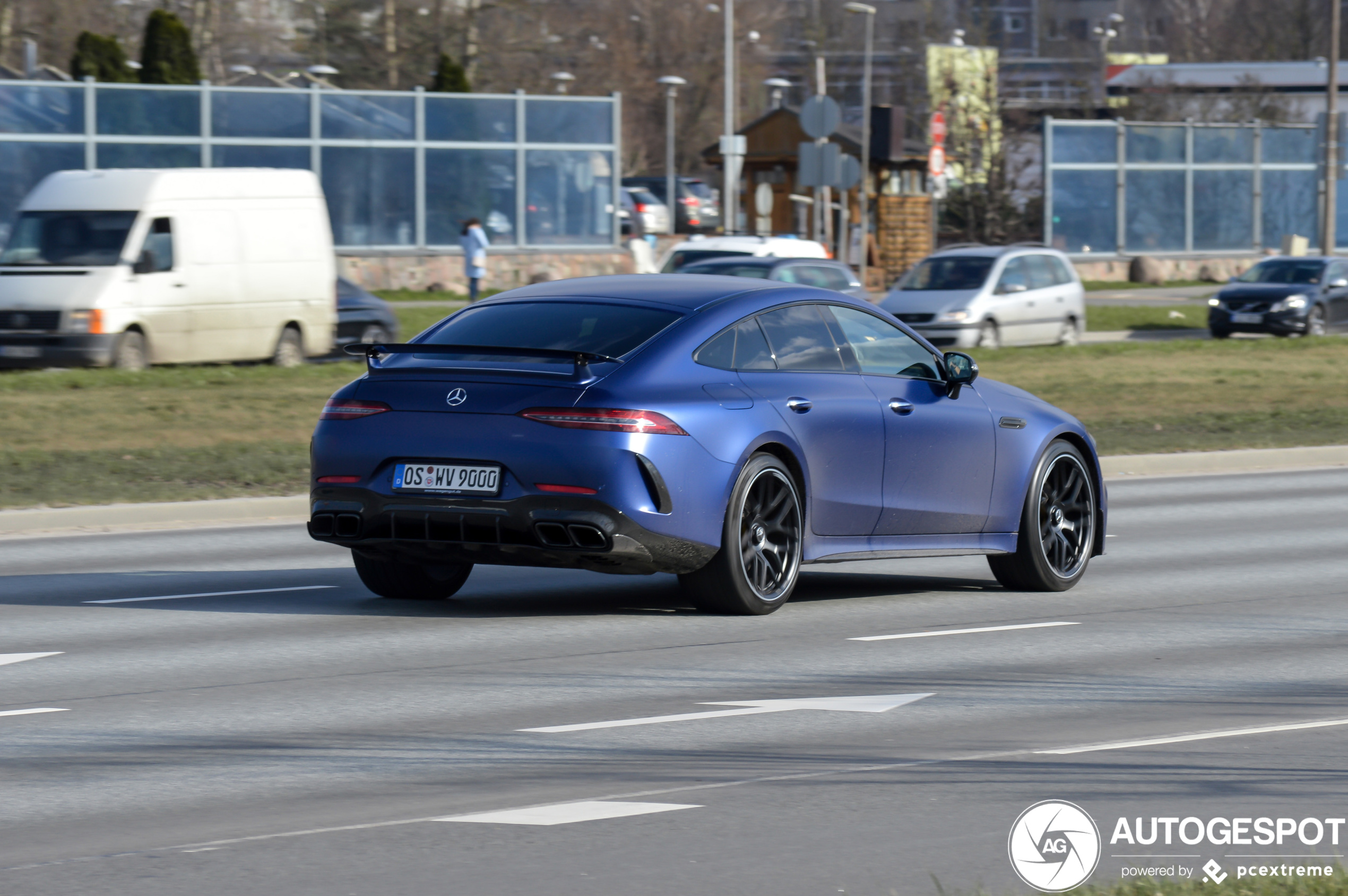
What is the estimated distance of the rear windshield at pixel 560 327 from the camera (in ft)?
31.3

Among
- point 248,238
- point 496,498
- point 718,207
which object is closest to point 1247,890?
point 496,498

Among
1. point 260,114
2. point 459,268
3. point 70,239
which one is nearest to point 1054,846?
point 70,239

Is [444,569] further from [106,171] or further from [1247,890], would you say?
[106,171]

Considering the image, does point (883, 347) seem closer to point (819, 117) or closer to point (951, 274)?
point (951, 274)

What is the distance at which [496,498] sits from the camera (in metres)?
9.16

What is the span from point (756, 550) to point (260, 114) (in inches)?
1271

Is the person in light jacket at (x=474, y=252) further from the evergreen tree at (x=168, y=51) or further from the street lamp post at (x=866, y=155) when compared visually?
the evergreen tree at (x=168, y=51)

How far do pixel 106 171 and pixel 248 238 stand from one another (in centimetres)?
175

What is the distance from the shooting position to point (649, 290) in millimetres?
10102

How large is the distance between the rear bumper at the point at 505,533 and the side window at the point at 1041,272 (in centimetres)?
2318

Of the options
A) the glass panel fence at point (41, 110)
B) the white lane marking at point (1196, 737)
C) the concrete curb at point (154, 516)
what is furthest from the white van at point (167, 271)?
the white lane marking at point (1196, 737)

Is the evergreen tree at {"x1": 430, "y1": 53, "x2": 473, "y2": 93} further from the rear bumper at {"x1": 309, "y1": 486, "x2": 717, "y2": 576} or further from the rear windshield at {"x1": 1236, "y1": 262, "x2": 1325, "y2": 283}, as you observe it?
the rear bumper at {"x1": 309, "y1": 486, "x2": 717, "y2": 576}

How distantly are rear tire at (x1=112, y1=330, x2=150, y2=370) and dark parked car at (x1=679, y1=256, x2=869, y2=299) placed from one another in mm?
6941

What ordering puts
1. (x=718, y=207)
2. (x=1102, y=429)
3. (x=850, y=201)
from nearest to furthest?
(x=1102, y=429)
(x=850, y=201)
(x=718, y=207)
